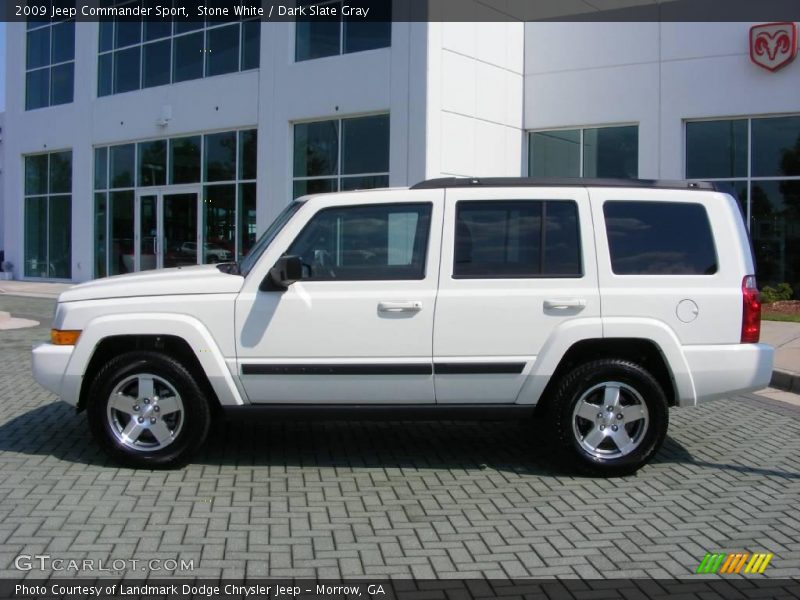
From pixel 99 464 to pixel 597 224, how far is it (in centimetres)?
381

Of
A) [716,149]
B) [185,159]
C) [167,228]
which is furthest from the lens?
[167,228]

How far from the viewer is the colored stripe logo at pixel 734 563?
13.3ft

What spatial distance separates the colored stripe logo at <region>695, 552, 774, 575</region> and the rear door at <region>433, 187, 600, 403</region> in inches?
67.7

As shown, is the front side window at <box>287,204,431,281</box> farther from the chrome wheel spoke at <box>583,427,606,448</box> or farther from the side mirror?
the chrome wheel spoke at <box>583,427,606,448</box>

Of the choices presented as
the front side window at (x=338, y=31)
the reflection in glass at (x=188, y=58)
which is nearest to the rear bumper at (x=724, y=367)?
the front side window at (x=338, y=31)

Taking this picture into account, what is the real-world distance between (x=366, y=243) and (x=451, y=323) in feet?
2.59

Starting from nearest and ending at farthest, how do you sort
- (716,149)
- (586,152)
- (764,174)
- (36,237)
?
(764,174) → (716,149) → (586,152) → (36,237)

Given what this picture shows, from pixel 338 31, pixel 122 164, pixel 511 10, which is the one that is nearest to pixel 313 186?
pixel 338 31

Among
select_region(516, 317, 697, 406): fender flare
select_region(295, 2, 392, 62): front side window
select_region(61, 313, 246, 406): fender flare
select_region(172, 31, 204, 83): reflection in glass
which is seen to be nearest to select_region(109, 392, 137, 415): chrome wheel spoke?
select_region(61, 313, 246, 406): fender flare

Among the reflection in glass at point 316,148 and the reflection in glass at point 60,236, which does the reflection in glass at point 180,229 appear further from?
the reflection in glass at point 60,236

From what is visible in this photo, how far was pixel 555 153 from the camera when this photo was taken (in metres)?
19.1

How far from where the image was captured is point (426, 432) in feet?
22.8

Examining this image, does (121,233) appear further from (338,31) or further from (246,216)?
(338,31)

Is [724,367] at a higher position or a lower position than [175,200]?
lower
